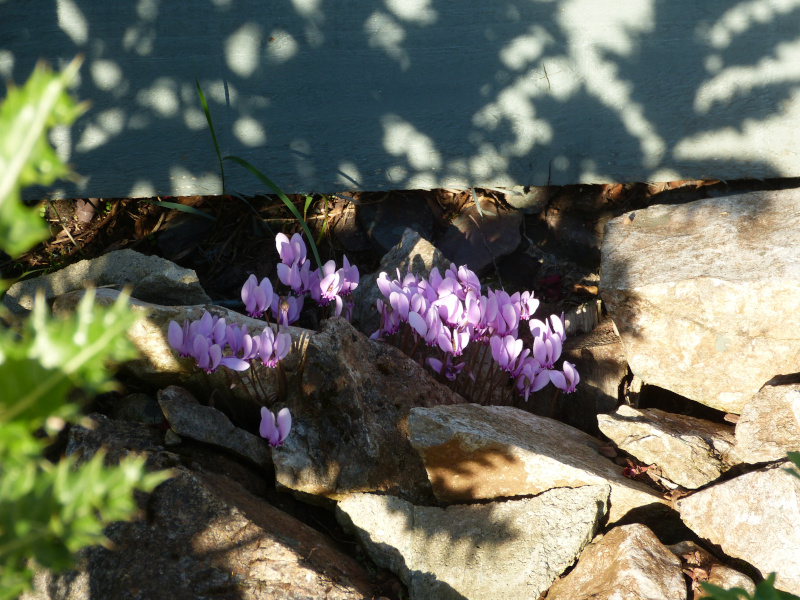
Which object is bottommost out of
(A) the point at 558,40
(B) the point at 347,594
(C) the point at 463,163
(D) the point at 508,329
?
(B) the point at 347,594

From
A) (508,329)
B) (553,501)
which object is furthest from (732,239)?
(553,501)

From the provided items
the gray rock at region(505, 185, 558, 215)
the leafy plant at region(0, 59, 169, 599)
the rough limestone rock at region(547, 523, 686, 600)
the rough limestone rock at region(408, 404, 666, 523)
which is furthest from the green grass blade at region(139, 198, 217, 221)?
the leafy plant at region(0, 59, 169, 599)

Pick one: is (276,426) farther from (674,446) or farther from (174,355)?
→ (674,446)

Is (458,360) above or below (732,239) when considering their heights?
below

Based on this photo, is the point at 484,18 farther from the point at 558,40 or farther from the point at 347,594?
the point at 347,594

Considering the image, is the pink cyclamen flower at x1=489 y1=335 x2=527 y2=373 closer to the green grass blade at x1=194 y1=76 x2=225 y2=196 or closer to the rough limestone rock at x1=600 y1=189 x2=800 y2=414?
the rough limestone rock at x1=600 y1=189 x2=800 y2=414

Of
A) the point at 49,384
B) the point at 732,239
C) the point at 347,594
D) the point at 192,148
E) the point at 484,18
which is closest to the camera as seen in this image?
the point at 49,384
